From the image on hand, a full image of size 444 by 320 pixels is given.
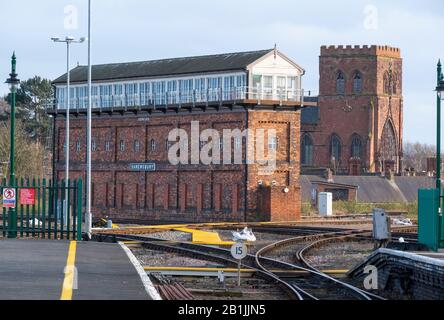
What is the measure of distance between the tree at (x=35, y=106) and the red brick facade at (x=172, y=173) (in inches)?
1288

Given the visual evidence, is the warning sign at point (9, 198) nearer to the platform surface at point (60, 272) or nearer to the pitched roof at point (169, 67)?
the platform surface at point (60, 272)

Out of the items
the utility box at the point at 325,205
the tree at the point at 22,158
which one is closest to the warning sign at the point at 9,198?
the utility box at the point at 325,205

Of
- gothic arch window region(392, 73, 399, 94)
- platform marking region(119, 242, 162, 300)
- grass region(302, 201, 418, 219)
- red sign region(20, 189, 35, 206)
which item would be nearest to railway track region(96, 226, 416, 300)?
platform marking region(119, 242, 162, 300)

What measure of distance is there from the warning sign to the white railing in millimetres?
29694

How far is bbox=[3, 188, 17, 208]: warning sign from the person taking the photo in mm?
32312

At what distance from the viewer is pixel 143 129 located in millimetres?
67500

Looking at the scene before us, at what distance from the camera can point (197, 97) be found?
64.5m

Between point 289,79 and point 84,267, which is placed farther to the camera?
point 289,79

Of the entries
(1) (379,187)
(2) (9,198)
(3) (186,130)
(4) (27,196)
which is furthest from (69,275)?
(1) (379,187)

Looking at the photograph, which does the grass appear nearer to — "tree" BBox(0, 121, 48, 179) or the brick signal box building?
the brick signal box building

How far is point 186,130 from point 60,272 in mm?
44081

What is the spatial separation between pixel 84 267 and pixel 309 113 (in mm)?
91606
